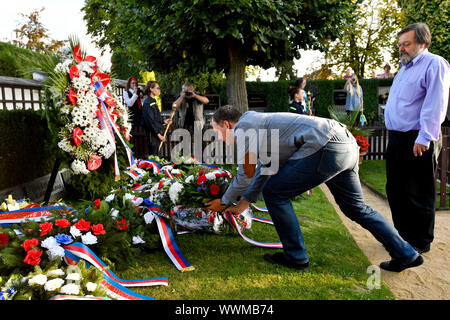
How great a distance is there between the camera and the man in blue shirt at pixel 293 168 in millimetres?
3041

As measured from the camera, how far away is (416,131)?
11.9 ft

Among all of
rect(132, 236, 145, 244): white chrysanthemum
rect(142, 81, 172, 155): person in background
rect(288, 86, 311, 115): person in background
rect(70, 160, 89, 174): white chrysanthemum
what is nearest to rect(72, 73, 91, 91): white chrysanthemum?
rect(70, 160, 89, 174): white chrysanthemum

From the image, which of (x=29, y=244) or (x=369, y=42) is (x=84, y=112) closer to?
(x=29, y=244)

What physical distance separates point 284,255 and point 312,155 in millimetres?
1023

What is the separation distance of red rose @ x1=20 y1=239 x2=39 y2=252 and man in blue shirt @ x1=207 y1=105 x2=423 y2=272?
5.01ft

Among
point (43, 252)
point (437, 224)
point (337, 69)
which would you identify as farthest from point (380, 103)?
point (43, 252)

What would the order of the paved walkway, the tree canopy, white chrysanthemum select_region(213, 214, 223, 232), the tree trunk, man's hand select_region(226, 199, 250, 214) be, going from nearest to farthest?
the paved walkway < man's hand select_region(226, 199, 250, 214) < white chrysanthemum select_region(213, 214, 223, 232) < the tree canopy < the tree trunk

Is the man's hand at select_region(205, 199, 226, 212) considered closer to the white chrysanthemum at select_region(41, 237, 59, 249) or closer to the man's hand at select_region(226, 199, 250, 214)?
the man's hand at select_region(226, 199, 250, 214)

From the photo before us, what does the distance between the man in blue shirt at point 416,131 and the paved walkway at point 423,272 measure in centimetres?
24

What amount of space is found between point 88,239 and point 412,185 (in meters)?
3.05

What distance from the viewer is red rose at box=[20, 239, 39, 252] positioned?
2.76m

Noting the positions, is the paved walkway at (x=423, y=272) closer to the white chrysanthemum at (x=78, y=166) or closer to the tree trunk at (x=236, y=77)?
the white chrysanthemum at (x=78, y=166)

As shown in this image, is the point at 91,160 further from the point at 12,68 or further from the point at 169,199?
the point at 12,68

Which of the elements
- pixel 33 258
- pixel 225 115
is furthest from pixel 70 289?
pixel 225 115
